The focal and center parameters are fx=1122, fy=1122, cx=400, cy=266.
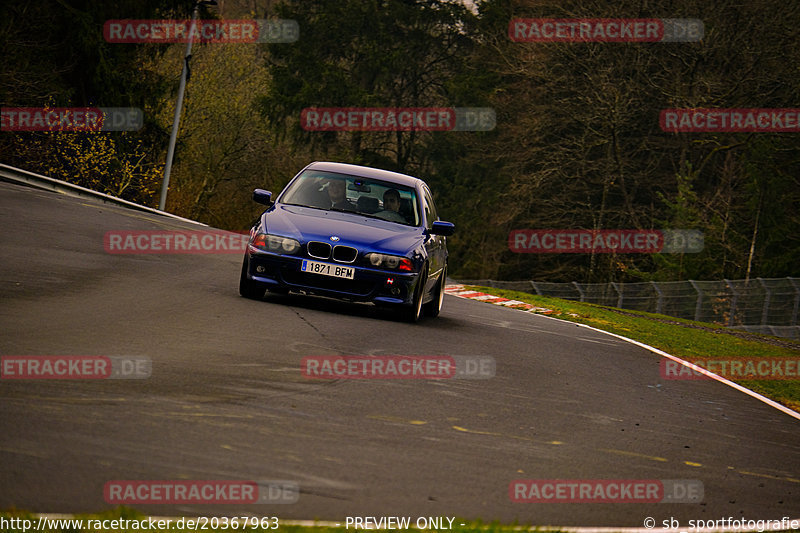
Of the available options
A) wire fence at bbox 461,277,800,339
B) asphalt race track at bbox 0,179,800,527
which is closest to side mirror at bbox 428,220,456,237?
asphalt race track at bbox 0,179,800,527

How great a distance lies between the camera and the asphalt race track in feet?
19.9

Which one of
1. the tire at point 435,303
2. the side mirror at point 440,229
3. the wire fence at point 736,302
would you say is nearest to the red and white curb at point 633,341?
the tire at point 435,303

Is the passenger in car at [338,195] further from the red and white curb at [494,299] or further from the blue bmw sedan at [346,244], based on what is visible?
the red and white curb at [494,299]

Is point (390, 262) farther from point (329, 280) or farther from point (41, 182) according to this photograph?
point (41, 182)

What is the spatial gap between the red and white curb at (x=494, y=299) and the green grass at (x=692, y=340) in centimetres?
37

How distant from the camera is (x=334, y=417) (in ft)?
26.0

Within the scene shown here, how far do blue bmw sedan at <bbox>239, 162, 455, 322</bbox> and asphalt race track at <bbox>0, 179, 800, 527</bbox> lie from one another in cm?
39

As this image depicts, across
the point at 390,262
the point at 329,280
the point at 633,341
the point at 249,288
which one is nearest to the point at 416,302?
the point at 390,262

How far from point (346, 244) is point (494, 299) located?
12716 mm

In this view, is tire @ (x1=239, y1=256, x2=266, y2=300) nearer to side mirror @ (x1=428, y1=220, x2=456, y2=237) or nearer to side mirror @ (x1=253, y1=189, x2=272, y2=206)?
side mirror @ (x1=253, y1=189, x2=272, y2=206)

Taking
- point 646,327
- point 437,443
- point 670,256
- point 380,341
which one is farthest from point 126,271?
point 670,256

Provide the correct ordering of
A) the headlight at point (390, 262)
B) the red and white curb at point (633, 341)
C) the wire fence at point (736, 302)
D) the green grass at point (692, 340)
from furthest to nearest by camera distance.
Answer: the wire fence at point (736, 302), the green grass at point (692, 340), the headlight at point (390, 262), the red and white curb at point (633, 341)

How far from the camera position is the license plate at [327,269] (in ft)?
43.0

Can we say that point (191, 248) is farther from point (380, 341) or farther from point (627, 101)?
point (627, 101)
